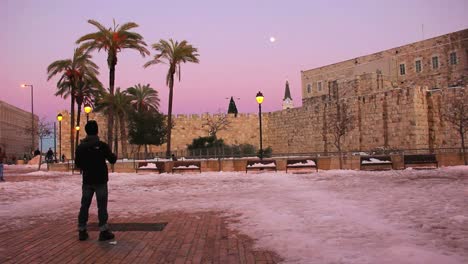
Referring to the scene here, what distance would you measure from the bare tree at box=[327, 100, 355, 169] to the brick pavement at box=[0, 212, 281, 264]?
32662 mm

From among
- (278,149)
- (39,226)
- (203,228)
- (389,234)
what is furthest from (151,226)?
(278,149)

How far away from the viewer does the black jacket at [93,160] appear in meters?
5.69

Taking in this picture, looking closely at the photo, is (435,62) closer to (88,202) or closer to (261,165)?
(261,165)

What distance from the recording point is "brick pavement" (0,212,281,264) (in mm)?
4465

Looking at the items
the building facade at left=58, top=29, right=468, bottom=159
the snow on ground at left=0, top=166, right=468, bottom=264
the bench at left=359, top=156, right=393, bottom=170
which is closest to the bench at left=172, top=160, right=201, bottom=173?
the bench at left=359, top=156, right=393, bottom=170

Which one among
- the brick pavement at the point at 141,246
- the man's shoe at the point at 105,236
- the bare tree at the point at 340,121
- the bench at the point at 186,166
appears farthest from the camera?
the bare tree at the point at 340,121

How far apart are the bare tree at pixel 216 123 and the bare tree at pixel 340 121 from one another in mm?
15501

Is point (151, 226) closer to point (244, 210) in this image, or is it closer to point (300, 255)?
point (244, 210)

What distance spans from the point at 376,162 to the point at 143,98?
33.4 metres

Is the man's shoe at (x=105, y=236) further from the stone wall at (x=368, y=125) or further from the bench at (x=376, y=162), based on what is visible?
the stone wall at (x=368, y=125)

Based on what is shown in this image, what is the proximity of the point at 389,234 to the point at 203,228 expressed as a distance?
2.63m

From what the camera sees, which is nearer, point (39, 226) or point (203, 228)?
point (203, 228)

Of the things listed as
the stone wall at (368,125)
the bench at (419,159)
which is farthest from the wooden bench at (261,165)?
the stone wall at (368,125)

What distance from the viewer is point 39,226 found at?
6676mm
